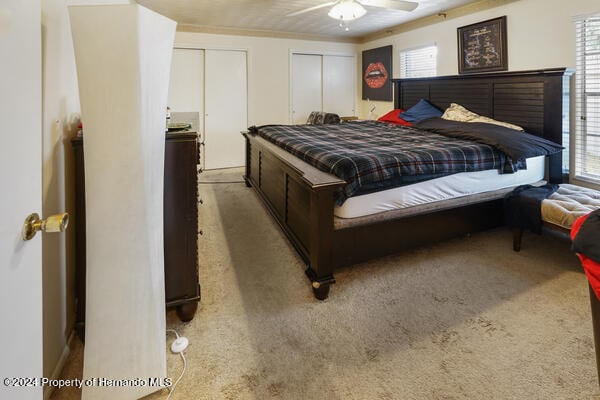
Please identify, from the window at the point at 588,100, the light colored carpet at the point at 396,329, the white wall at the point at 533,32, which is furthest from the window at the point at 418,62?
the light colored carpet at the point at 396,329

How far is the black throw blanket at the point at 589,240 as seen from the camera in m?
0.88

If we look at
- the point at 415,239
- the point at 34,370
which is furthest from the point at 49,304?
the point at 415,239

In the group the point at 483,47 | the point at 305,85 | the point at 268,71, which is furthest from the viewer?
the point at 305,85

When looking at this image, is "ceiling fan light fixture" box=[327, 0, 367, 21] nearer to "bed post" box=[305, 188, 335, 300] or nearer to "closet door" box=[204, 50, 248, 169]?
"bed post" box=[305, 188, 335, 300]

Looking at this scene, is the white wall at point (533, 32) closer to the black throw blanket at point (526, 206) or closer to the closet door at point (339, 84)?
the black throw blanket at point (526, 206)

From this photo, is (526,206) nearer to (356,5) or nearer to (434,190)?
(434,190)

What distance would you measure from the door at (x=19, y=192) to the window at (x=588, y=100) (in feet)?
13.2

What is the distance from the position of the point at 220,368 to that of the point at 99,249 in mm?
747

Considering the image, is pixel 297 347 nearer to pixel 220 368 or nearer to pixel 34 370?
pixel 220 368

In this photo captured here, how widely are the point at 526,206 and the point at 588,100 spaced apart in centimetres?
145

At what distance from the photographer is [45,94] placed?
133 cm

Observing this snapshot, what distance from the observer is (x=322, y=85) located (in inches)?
258

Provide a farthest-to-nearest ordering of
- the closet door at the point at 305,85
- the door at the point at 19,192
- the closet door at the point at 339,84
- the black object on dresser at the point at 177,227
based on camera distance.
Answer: the closet door at the point at 339,84 < the closet door at the point at 305,85 < the black object on dresser at the point at 177,227 < the door at the point at 19,192

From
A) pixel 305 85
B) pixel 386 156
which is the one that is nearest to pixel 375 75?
pixel 305 85
